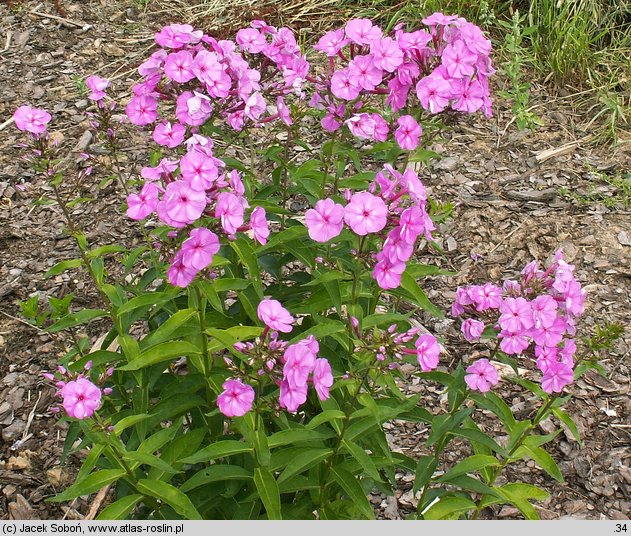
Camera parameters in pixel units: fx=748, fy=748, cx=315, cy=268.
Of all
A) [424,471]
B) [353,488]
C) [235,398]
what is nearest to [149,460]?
[235,398]

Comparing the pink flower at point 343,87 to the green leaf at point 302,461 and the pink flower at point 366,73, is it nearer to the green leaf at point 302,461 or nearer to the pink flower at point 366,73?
the pink flower at point 366,73

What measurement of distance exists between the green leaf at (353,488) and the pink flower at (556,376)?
601 millimetres

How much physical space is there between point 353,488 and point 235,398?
57 cm

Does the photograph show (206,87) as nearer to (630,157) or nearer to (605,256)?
(605,256)

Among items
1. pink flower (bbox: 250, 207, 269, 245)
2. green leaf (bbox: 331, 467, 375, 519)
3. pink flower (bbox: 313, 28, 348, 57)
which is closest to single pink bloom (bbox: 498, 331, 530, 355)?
green leaf (bbox: 331, 467, 375, 519)

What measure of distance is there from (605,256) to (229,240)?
2.71 meters

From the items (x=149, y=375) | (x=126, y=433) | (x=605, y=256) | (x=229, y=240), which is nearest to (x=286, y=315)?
(x=229, y=240)

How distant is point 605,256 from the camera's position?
4035 millimetres

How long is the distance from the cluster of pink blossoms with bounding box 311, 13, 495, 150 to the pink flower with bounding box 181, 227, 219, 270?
732mm

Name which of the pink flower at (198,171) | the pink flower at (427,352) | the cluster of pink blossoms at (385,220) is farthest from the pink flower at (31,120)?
the pink flower at (427,352)

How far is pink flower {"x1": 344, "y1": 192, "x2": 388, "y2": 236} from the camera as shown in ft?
6.11

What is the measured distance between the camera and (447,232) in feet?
13.9

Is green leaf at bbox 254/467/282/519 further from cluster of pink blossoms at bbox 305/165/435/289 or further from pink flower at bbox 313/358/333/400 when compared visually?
cluster of pink blossoms at bbox 305/165/435/289

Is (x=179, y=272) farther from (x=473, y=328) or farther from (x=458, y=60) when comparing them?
(x=458, y=60)
